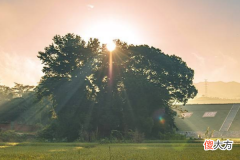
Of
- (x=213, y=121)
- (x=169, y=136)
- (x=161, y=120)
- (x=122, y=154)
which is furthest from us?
(x=213, y=121)

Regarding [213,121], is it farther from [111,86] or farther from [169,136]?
[111,86]

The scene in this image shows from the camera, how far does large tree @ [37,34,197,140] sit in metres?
52.0

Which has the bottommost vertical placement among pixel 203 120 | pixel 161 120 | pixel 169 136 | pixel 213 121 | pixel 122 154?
pixel 122 154

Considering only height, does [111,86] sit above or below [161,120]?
above

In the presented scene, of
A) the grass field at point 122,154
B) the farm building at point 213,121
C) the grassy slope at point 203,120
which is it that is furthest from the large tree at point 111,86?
the grass field at point 122,154

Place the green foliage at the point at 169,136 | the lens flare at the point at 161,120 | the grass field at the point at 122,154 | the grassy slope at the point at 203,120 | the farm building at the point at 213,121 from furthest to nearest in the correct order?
1. the grassy slope at the point at 203,120
2. the farm building at the point at 213,121
3. the lens flare at the point at 161,120
4. the green foliage at the point at 169,136
5. the grass field at the point at 122,154

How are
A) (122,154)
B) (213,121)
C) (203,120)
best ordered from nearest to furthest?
(122,154) → (213,121) → (203,120)

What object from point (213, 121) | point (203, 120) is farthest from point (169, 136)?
point (203, 120)

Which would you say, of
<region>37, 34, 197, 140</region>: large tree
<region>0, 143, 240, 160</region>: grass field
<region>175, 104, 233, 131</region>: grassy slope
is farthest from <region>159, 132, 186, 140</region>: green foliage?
<region>0, 143, 240, 160</region>: grass field

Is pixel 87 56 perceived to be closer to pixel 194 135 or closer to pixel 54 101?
pixel 54 101

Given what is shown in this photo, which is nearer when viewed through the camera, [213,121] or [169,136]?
[169,136]

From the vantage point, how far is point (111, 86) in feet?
182

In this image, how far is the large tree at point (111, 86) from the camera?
5197cm

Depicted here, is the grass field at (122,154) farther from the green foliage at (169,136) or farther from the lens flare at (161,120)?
the lens flare at (161,120)
